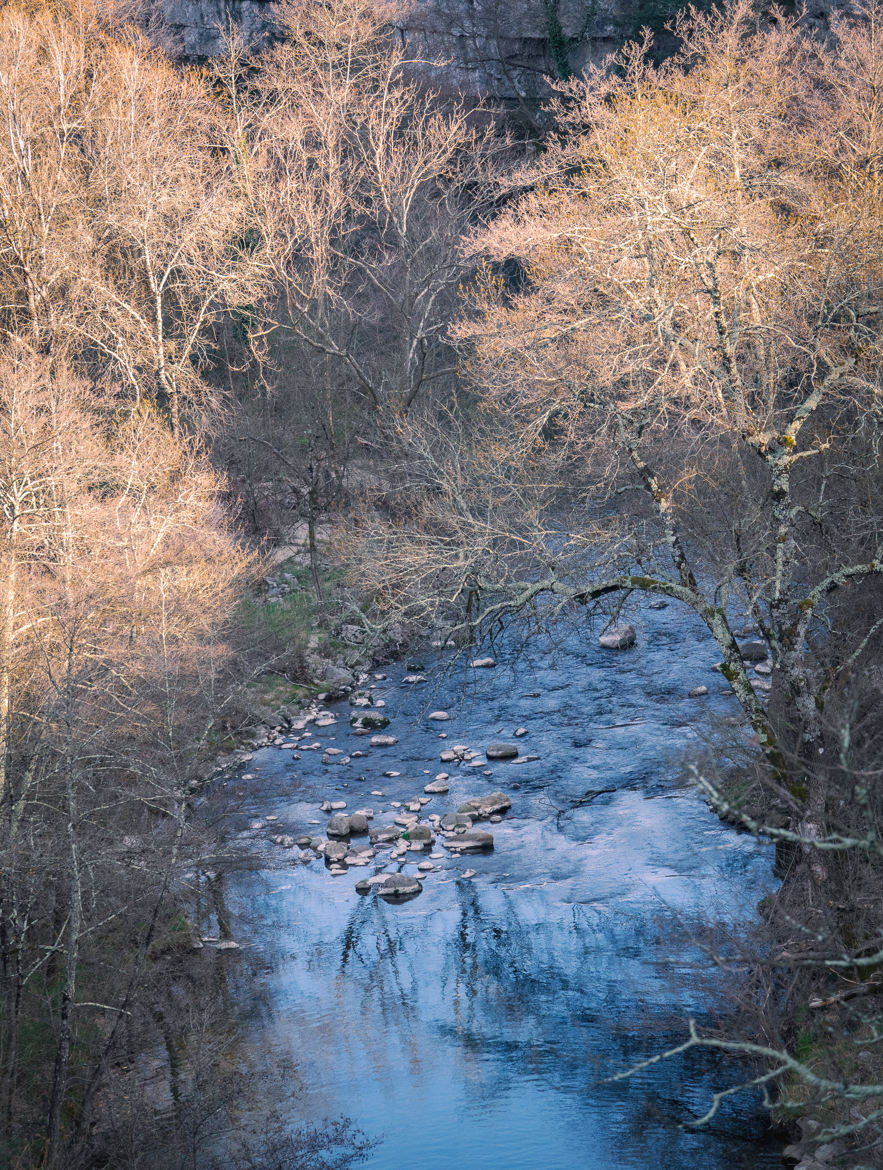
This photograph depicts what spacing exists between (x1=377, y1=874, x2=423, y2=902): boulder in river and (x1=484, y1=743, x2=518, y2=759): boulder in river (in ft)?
13.1

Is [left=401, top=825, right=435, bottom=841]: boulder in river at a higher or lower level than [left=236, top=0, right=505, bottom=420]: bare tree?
lower

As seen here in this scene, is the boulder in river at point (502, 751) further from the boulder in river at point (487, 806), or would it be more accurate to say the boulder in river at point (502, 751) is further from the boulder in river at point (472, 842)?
the boulder in river at point (472, 842)

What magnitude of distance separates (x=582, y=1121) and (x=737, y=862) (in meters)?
4.87

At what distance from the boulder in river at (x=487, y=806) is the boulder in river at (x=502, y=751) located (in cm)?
164

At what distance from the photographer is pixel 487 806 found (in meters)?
16.6

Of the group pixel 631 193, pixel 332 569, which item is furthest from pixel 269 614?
pixel 631 193

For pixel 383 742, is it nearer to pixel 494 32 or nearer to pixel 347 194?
pixel 347 194

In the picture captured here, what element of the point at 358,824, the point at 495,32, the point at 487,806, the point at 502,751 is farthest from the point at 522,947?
the point at 495,32

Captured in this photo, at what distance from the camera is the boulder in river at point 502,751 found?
18422 millimetres

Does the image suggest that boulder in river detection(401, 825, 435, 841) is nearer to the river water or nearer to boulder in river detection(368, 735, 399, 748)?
the river water

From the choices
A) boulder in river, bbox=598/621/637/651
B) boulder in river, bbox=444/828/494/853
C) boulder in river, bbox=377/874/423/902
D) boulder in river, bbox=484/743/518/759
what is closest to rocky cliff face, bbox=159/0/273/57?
boulder in river, bbox=598/621/637/651

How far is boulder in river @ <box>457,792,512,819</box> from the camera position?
54.2ft


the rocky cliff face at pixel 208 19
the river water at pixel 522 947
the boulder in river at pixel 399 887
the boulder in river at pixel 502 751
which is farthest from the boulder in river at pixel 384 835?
the rocky cliff face at pixel 208 19

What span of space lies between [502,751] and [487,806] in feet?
6.34
